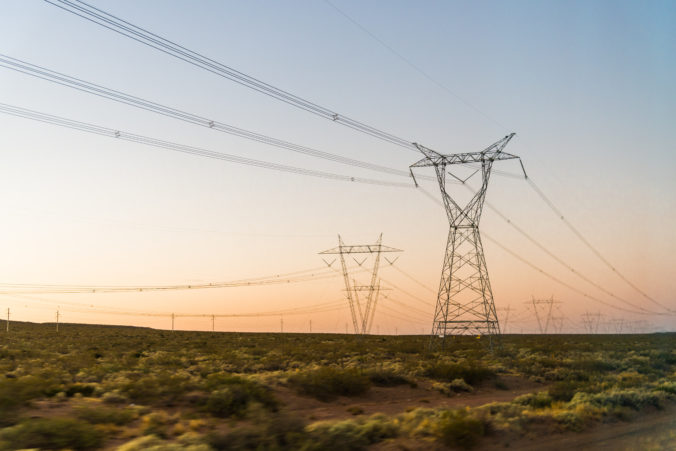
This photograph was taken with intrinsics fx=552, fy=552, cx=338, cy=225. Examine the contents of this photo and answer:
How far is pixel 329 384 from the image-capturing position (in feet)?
113

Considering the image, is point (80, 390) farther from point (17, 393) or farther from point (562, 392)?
point (562, 392)

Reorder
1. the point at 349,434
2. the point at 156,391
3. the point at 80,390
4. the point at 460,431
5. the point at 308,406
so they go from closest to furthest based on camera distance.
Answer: the point at 349,434 < the point at 460,431 < the point at 156,391 < the point at 80,390 < the point at 308,406

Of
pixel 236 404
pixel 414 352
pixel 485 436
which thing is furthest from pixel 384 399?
pixel 414 352

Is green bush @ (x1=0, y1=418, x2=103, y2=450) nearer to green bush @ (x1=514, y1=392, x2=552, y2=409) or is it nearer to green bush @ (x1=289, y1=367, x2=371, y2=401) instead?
green bush @ (x1=289, y1=367, x2=371, y2=401)

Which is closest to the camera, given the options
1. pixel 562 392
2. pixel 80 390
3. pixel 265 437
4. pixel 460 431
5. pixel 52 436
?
pixel 52 436

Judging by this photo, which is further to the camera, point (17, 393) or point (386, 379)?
point (386, 379)

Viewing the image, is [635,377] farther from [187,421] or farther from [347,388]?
[187,421]

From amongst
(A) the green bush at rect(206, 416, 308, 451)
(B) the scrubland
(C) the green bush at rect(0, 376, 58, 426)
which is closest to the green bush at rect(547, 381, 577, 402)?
(B) the scrubland

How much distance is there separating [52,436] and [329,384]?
1890cm

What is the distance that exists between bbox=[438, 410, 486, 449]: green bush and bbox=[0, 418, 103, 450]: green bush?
12097 millimetres

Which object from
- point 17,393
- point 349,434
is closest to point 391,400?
point 349,434

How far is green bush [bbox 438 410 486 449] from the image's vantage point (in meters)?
19.9

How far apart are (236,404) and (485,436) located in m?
11.9

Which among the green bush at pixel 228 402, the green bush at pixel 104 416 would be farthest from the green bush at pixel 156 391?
the green bush at pixel 104 416
